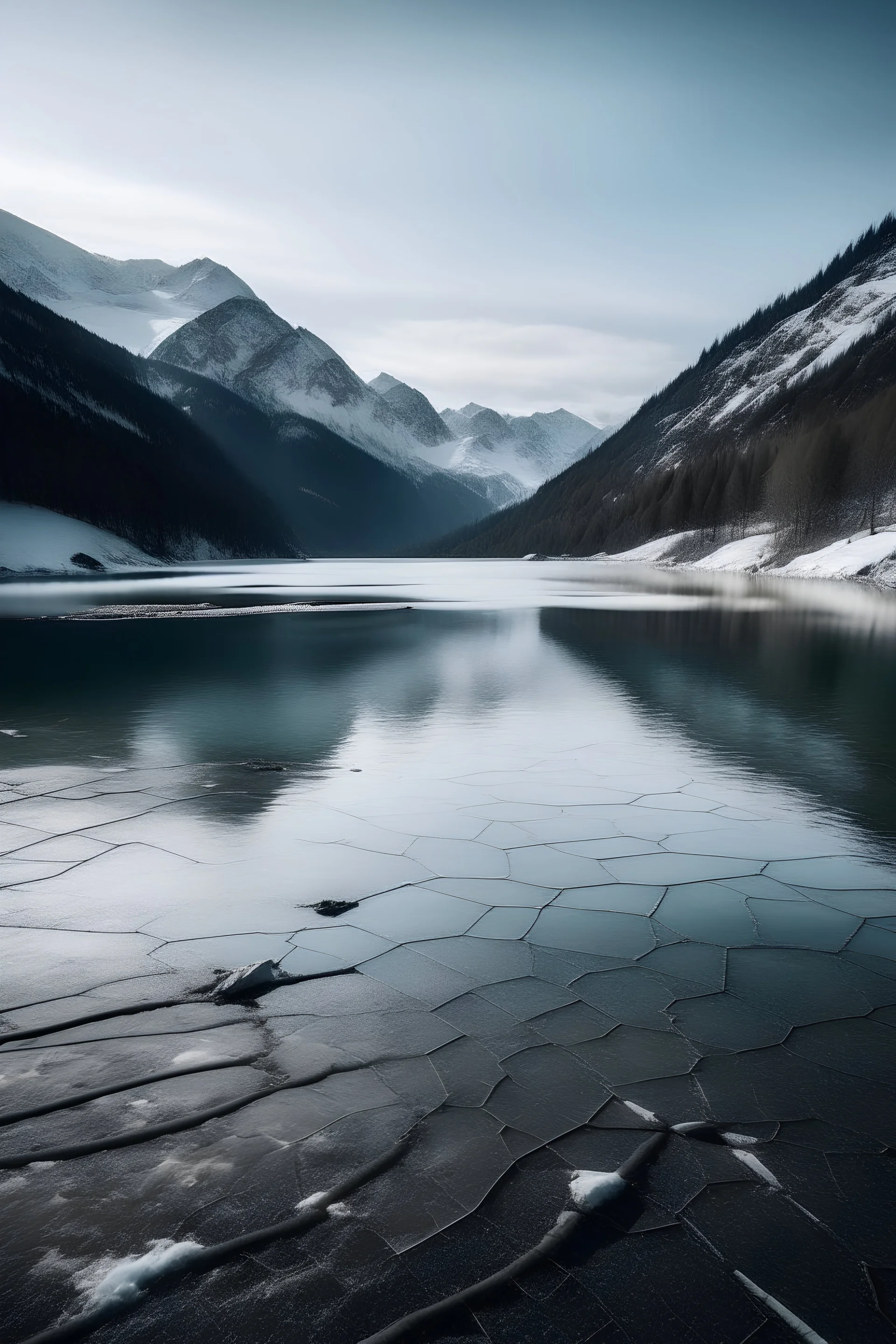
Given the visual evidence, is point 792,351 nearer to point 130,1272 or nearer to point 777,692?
point 777,692

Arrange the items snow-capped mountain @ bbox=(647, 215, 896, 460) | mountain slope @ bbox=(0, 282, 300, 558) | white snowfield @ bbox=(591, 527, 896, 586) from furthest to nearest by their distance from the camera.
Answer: snow-capped mountain @ bbox=(647, 215, 896, 460) → mountain slope @ bbox=(0, 282, 300, 558) → white snowfield @ bbox=(591, 527, 896, 586)

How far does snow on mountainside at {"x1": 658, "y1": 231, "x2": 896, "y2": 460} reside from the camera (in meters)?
160

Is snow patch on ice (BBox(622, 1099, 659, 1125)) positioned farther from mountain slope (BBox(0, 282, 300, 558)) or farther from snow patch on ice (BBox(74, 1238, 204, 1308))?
mountain slope (BBox(0, 282, 300, 558))

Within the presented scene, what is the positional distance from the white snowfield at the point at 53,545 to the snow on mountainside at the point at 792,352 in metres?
115

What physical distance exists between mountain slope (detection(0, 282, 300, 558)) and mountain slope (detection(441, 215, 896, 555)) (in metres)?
68.6

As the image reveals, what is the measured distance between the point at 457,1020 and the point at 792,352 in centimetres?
19975

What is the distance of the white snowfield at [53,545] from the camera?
90.2 meters

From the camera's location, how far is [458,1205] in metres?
3.24

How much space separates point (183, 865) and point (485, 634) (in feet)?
67.4

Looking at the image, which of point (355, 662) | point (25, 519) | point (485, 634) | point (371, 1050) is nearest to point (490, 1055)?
point (371, 1050)

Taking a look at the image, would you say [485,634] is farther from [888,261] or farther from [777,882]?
[888,261]

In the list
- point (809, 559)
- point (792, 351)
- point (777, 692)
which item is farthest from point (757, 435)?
point (777, 692)

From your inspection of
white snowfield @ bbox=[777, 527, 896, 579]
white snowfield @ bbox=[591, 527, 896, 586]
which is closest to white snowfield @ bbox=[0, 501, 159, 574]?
white snowfield @ bbox=[591, 527, 896, 586]

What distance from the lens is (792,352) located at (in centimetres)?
17562
